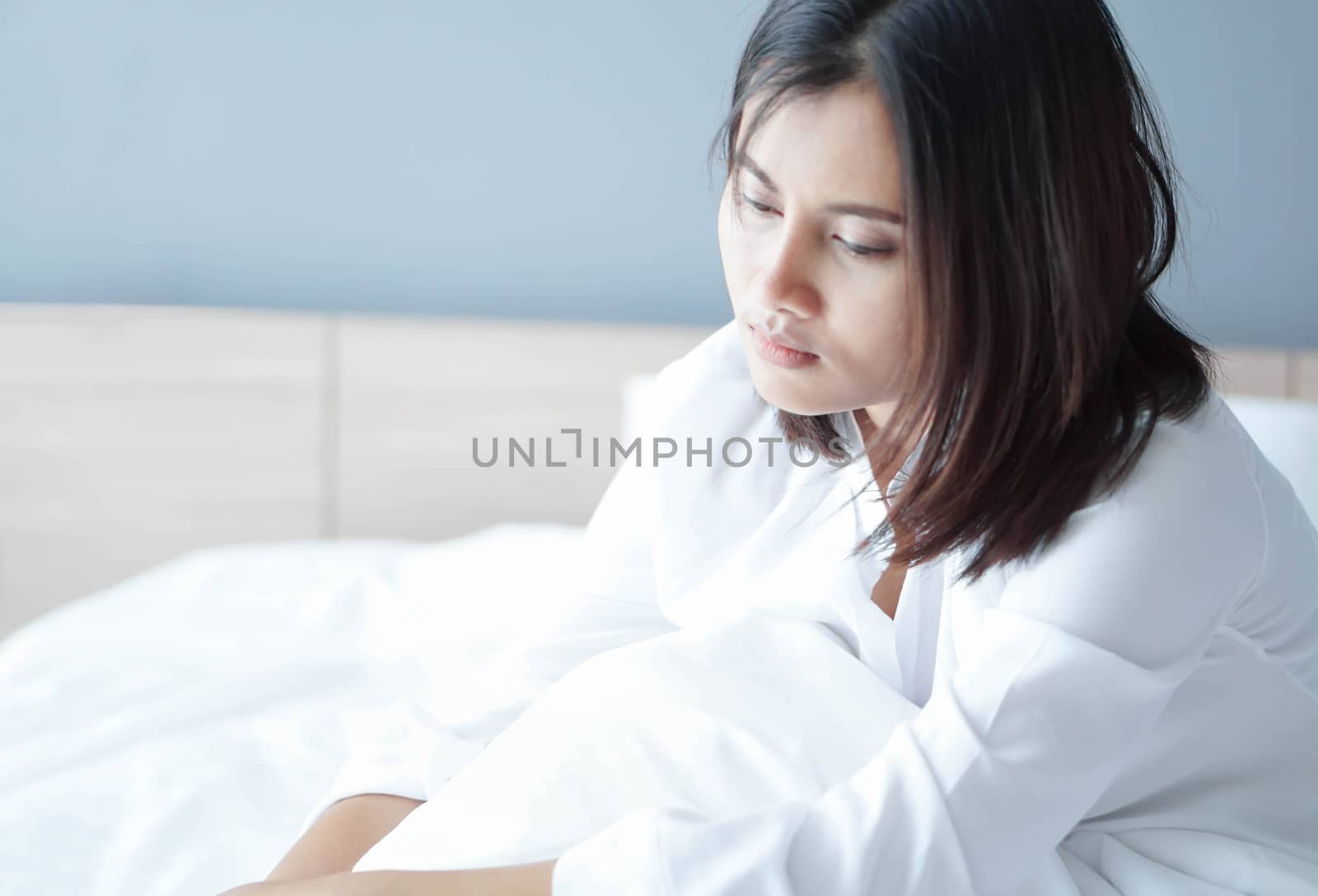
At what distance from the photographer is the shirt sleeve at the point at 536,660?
835mm

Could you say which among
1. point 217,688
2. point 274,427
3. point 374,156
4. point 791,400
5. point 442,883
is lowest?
point 442,883

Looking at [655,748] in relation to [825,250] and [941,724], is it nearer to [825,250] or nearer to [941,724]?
[941,724]

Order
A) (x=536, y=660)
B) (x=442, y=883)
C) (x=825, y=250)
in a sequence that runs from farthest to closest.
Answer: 1. (x=536, y=660)
2. (x=825, y=250)
3. (x=442, y=883)

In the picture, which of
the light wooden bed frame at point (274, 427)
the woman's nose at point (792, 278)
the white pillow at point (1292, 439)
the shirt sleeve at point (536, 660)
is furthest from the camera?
the light wooden bed frame at point (274, 427)

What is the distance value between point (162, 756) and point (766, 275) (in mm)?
755

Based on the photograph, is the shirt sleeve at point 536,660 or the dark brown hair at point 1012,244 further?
the shirt sleeve at point 536,660

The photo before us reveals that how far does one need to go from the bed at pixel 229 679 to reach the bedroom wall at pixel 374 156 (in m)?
0.35

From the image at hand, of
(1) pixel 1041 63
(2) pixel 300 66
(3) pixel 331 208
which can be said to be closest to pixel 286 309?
(3) pixel 331 208

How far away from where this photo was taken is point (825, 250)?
2.33 feet

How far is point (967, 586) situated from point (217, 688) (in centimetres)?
86

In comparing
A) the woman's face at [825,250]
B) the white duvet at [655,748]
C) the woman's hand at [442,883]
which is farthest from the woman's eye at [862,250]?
the woman's hand at [442,883]

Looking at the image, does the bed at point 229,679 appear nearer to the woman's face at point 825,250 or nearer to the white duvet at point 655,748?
the white duvet at point 655,748

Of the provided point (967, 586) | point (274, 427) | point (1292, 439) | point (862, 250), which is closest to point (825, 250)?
point (862, 250)

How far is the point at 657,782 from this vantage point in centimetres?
69
